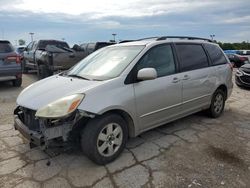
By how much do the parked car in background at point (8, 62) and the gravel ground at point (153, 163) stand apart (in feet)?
13.2

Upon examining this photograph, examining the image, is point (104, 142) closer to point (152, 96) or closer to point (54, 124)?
point (54, 124)

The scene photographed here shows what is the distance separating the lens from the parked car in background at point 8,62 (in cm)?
804

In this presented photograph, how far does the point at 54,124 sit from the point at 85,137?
1.34 feet

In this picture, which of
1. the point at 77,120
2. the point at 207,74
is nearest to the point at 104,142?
the point at 77,120

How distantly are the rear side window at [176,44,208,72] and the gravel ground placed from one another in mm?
1176

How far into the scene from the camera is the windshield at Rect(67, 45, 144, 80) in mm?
3643

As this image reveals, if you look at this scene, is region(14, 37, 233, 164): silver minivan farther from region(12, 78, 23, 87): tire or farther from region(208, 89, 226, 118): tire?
region(12, 78, 23, 87): tire

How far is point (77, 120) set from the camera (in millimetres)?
3041

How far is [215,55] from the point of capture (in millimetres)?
5320

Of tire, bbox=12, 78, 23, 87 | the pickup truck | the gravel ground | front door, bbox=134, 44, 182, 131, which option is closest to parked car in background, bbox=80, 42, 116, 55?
the pickup truck

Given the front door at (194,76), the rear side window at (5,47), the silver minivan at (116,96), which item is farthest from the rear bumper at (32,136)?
the rear side window at (5,47)

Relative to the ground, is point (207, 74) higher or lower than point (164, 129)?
higher

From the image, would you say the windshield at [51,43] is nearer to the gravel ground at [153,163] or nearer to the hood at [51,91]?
the gravel ground at [153,163]

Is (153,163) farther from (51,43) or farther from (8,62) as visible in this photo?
(51,43)
